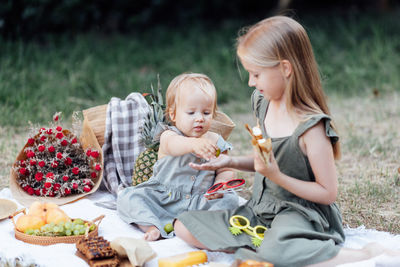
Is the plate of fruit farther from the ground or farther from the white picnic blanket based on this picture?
the ground

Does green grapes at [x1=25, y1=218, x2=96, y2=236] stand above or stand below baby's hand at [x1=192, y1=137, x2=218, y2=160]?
below

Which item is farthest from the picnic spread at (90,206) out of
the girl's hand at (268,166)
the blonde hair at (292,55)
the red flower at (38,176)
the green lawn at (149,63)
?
the green lawn at (149,63)

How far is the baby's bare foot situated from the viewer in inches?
122

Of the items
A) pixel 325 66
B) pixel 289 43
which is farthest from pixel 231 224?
pixel 325 66

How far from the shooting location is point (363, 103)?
20.4ft

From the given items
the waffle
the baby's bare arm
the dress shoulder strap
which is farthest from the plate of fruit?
the dress shoulder strap

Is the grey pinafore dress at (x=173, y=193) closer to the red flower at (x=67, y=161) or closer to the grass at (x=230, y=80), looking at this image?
the red flower at (x=67, y=161)

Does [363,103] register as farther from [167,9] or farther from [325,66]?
[167,9]

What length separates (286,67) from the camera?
2.72 m

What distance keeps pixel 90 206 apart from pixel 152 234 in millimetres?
647

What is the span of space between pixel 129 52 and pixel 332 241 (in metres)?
5.65

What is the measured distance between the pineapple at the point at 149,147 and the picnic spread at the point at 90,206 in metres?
0.13

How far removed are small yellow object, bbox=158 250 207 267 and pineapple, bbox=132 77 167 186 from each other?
865 millimetres

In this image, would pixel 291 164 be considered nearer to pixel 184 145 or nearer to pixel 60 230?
pixel 184 145
